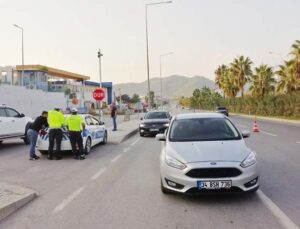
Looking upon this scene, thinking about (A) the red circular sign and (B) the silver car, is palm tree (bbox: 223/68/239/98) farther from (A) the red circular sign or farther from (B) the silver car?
(B) the silver car

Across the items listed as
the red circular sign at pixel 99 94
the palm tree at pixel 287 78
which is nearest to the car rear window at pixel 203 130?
the red circular sign at pixel 99 94

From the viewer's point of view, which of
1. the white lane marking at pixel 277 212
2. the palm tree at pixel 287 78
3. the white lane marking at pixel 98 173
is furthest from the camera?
the palm tree at pixel 287 78

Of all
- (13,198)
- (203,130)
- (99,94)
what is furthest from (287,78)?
(13,198)

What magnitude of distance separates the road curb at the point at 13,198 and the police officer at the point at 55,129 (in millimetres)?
4556

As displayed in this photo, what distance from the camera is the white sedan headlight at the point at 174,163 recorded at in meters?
6.90

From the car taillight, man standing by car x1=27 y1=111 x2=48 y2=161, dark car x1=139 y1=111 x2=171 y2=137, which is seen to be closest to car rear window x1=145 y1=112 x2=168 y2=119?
dark car x1=139 y1=111 x2=171 y2=137

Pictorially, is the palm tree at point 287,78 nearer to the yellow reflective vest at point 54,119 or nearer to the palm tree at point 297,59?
the palm tree at point 297,59

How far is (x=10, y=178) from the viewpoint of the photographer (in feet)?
33.1

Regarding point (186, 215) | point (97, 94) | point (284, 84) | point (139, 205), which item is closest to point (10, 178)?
point (139, 205)

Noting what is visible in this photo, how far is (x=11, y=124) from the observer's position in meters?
17.9

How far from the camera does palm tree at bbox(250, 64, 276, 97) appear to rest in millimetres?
70438

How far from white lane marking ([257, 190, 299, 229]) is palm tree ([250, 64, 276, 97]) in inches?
2541

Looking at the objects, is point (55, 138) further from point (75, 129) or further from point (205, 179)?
point (205, 179)

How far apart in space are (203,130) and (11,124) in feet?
38.6
